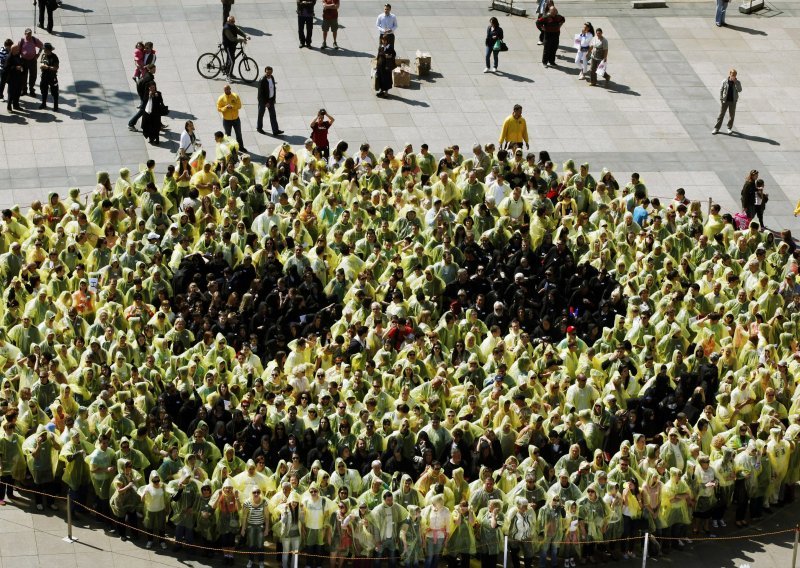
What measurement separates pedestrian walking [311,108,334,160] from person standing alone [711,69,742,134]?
958 cm

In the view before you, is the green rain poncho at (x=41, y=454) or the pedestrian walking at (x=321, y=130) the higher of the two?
the pedestrian walking at (x=321, y=130)

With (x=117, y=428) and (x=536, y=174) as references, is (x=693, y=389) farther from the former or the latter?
(x=117, y=428)

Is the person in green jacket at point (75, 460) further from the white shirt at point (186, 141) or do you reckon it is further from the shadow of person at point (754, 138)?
the shadow of person at point (754, 138)

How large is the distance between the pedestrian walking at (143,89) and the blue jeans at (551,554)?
16.6 meters

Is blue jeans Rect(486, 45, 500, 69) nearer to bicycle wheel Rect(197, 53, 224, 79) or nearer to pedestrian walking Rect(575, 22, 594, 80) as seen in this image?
pedestrian walking Rect(575, 22, 594, 80)

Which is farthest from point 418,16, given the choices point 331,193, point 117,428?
point 117,428

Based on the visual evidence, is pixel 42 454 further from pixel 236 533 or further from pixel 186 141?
pixel 186 141

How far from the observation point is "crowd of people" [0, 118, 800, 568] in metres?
28.5

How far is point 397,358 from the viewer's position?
31.8m

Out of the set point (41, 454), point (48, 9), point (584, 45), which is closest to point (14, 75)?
point (48, 9)

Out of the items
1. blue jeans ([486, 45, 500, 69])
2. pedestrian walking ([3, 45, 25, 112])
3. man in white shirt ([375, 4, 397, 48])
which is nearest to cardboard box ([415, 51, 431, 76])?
man in white shirt ([375, 4, 397, 48])

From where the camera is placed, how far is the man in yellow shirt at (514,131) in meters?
40.3

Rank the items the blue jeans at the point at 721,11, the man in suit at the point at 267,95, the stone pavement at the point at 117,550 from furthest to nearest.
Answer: the blue jeans at the point at 721,11 < the man in suit at the point at 267,95 < the stone pavement at the point at 117,550

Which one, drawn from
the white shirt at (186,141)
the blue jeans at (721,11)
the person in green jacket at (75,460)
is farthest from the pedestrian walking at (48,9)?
the person in green jacket at (75,460)
